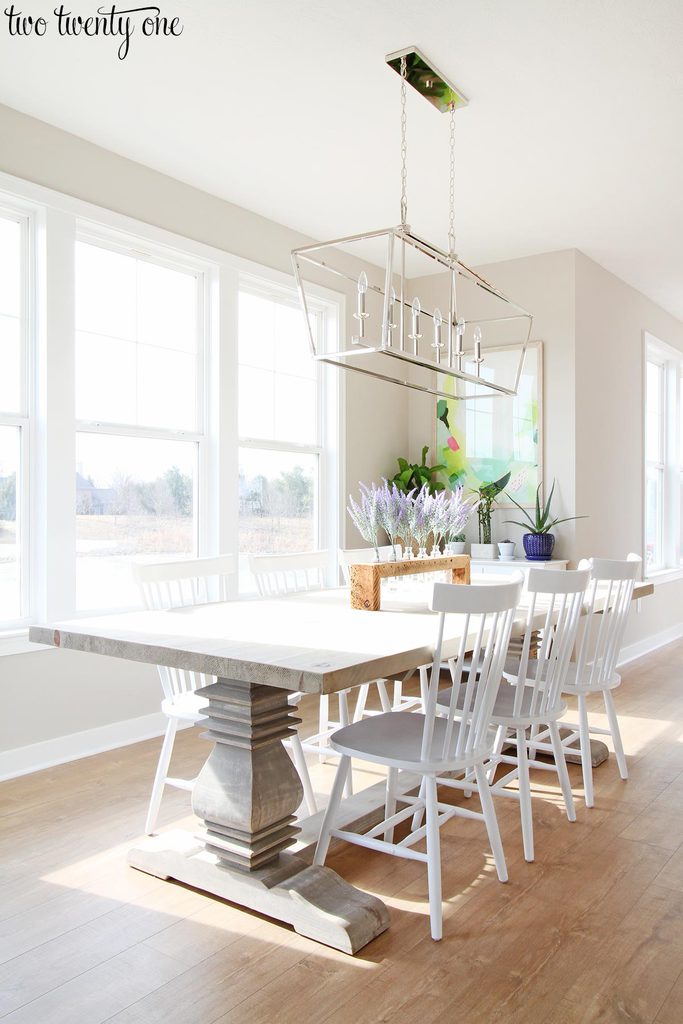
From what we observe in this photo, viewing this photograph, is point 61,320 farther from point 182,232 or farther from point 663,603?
point 663,603

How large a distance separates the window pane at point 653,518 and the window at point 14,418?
5.18 m

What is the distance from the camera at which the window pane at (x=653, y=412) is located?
700 cm

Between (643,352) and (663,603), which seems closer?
(643,352)

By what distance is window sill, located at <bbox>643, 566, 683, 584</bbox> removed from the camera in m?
6.64

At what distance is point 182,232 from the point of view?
4105 mm

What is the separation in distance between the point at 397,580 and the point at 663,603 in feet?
13.3

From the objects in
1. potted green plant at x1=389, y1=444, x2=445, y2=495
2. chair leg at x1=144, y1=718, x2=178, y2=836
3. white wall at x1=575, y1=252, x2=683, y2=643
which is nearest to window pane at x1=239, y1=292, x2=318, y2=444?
potted green plant at x1=389, y1=444, x2=445, y2=495

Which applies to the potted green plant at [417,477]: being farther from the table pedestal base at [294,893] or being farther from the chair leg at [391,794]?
the table pedestal base at [294,893]

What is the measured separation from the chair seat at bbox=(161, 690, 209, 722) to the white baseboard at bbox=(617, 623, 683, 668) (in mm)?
3998

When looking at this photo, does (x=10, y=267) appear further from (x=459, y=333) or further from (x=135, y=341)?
(x=459, y=333)

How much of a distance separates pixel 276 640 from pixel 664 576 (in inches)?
220

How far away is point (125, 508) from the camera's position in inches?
154

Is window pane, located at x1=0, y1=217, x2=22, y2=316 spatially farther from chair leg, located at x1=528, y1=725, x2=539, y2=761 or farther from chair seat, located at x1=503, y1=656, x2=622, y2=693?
chair leg, located at x1=528, y1=725, x2=539, y2=761

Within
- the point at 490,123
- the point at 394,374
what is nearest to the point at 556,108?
the point at 490,123
